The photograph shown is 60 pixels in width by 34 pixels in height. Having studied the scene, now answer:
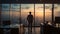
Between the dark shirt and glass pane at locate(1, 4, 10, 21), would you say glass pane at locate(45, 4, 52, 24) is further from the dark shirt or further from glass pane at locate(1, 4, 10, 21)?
glass pane at locate(1, 4, 10, 21)

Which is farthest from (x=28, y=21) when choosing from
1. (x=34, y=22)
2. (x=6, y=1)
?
(x=6, y=1)

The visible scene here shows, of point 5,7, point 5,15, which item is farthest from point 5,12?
point 5,7

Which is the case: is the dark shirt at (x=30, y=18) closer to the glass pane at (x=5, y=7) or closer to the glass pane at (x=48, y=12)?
the glass pane at (x=48, y=12)

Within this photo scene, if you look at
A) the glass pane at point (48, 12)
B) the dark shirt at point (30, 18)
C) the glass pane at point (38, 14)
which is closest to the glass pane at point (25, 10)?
the glass pane at point (38, 14)

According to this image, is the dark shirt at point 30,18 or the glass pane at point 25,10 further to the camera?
the glass pane at point 25,10

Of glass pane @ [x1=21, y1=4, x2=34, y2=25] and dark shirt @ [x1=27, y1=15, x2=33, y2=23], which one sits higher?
glass pane @ [x1=21, y1=4, x2=34, y2=25]

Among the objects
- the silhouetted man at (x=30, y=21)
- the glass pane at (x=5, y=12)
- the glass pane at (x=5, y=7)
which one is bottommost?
the silhouetted man at (x=30, y=21)

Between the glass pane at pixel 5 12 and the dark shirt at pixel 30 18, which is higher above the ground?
the glass pane at pixel 5 12

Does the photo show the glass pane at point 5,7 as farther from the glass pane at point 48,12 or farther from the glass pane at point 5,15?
the glass pane at point 48,12

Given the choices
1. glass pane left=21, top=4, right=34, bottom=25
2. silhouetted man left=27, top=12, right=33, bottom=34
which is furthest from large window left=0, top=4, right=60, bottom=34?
silhouetted man left=27, top=12, right=33, bottom=34

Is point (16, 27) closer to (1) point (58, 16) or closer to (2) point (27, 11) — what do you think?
(2) point (27, 11)

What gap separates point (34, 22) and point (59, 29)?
3.67 metres

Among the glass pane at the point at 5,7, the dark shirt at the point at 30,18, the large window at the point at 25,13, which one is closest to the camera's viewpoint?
the dark shirt at the point at 30,18

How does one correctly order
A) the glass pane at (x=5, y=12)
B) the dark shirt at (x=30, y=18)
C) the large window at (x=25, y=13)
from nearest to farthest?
the dark shirt at (x=30, y=18) < the large window at (x=25, y=13) < the glass pane at (x=5, y=12)
